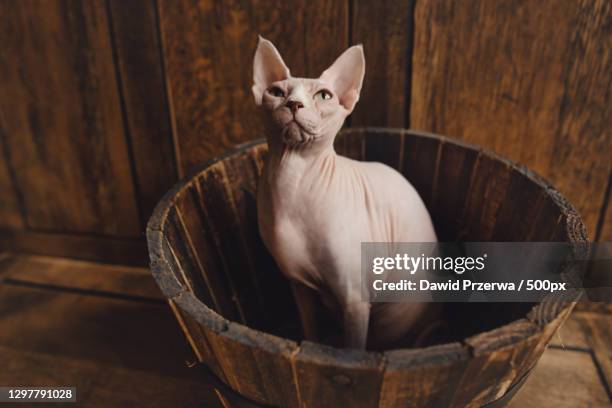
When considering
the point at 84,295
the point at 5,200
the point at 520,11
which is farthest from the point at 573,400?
the point at 5,200

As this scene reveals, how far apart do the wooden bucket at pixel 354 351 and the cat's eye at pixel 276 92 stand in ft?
0.78

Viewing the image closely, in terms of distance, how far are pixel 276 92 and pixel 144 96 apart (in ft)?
1.93

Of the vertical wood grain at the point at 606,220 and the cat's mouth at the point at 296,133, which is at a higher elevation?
the cat's mouth at the point at 296,133

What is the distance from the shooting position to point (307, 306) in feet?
3.07

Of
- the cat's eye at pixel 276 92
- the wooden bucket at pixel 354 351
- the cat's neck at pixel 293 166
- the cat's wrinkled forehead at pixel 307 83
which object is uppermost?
the cat's wrinkled forehead at pixel 307 83

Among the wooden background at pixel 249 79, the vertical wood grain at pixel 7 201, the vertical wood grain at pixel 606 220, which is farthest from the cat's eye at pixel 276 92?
the vertical wood grain at pixel 7 201

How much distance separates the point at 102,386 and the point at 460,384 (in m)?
0.85

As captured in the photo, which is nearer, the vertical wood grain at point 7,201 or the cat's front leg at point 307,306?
the cat's front leg at point 307,306

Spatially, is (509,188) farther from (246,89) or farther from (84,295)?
(84,295)

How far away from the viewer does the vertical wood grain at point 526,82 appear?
40.5 inches

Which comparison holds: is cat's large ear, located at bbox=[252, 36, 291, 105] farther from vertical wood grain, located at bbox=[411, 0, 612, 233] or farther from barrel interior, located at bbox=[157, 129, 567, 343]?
vertical wood grain, located at bbox=[411, 0, 612, 233]

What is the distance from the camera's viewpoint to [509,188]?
3.06 feet

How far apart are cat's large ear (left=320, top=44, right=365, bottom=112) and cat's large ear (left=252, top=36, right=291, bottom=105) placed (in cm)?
7

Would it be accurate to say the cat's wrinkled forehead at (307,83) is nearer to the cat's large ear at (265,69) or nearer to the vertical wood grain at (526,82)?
the cat's large ear at (265,69)
